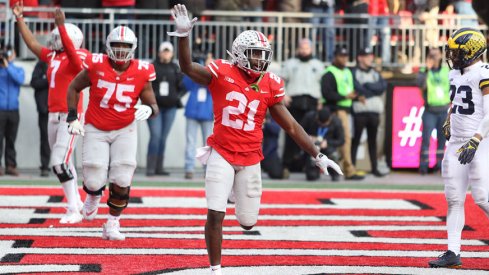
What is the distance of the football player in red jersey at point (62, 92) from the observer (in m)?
10.4

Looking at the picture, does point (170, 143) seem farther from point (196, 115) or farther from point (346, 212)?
point (346, 212)

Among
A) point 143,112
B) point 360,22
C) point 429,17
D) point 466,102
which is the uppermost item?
point 429,17

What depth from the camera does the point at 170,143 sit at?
16.6 m

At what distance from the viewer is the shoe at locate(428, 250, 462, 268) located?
322 inches

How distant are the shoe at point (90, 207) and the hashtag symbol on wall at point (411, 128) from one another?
768 centimetres

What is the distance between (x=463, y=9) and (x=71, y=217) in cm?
924

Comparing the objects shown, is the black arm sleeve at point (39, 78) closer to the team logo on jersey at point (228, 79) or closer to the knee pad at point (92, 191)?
the knee pad at point (92, 191)

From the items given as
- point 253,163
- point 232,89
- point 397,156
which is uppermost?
point 232,89

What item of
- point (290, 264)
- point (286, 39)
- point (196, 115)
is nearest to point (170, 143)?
point (196, 115)

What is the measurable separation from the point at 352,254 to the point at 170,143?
26.5 feet

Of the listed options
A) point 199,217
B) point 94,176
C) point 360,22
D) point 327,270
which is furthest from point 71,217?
point 360,22

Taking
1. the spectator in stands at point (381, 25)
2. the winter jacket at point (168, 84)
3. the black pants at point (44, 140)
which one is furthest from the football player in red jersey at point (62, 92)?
the spectator in stands at point (381, 25)

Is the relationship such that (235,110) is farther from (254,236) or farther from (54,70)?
(54,70)

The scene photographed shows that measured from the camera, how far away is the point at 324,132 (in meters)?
15.4
